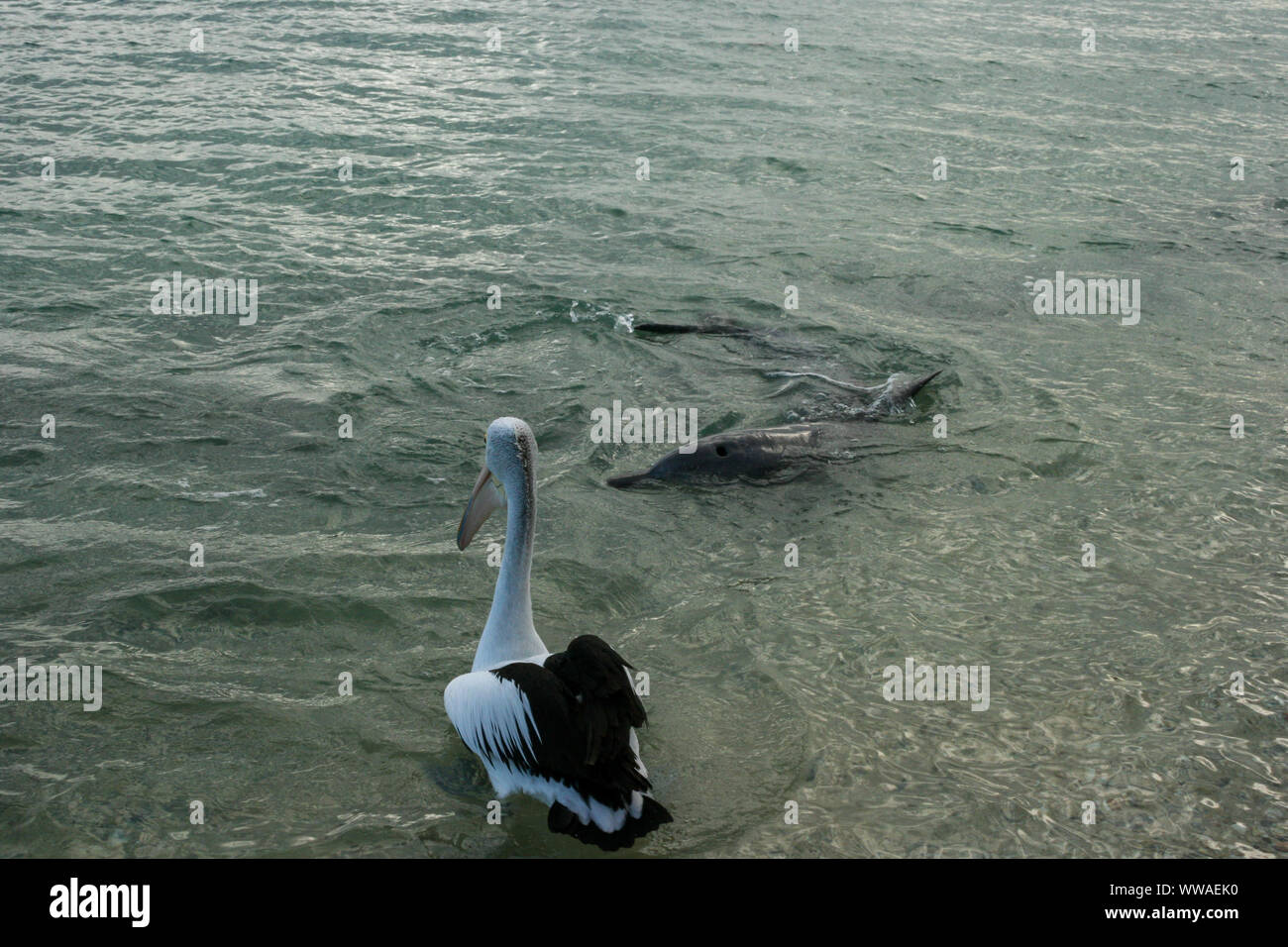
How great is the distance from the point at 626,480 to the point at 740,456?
29.5 inches

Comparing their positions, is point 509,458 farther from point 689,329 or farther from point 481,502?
point 689,329

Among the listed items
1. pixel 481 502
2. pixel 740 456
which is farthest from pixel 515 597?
pixel 740 456

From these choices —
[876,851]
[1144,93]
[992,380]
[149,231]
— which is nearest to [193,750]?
[876,851]

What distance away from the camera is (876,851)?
439 cm

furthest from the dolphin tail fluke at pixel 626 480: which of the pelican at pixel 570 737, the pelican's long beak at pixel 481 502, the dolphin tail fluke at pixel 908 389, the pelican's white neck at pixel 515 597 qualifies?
the pelican at pixel 570 737

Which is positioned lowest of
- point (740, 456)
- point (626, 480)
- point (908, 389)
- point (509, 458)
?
point (626, 480)

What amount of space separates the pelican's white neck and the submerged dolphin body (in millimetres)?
1999

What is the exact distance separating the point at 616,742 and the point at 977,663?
2.26 meters

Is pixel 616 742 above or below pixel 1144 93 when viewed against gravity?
below

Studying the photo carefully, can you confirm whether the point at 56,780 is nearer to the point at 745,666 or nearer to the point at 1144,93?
the point at 745,666

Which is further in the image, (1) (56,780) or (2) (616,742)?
(1) (56,780)

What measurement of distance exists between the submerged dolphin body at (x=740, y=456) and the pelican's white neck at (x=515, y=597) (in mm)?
1999

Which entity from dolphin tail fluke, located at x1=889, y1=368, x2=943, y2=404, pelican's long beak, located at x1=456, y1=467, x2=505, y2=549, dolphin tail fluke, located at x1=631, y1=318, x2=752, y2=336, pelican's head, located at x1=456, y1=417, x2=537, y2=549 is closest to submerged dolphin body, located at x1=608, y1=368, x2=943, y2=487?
dolphin tail fluke, located at x1=889, y1=368, x2=943, y2=404

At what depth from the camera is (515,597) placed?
4.97m
